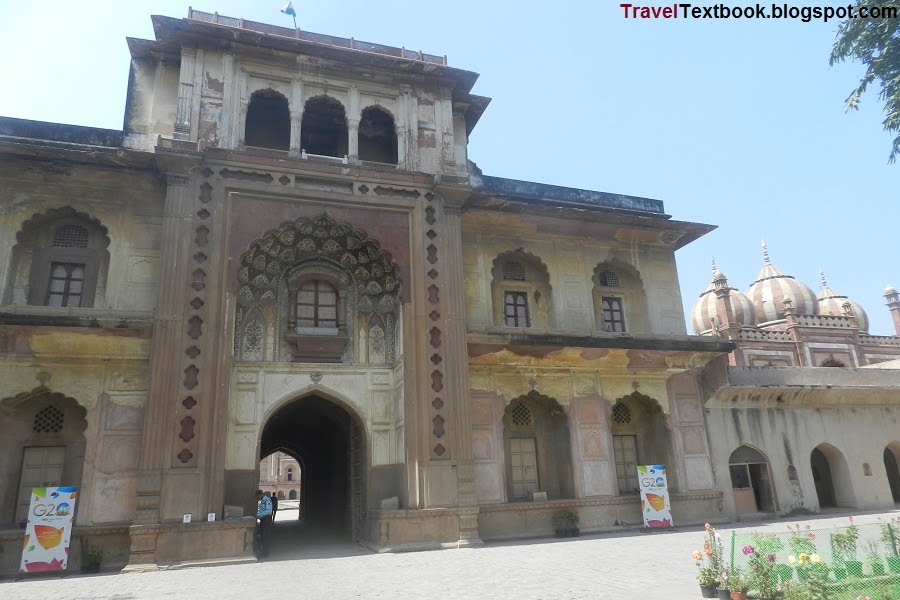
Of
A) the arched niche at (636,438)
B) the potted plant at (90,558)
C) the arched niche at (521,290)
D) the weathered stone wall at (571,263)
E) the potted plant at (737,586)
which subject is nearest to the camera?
the potted plant at (737,586)

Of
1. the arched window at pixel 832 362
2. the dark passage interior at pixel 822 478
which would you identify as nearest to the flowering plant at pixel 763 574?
the dark passage interior at pixel 822 478

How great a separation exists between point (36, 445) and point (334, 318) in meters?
6.77

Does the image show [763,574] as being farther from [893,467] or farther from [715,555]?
[893,467]

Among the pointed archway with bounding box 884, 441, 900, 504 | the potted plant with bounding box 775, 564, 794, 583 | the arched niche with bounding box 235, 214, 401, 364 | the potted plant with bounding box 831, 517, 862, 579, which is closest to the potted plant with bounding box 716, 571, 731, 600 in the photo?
the potted plant with bounding box 775, 564, 794, 583

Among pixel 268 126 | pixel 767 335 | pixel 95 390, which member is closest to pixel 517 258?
pixel 268 126

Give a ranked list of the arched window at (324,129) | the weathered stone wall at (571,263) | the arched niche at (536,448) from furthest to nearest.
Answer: the weathered stone wall at (571,263) → the arched window at (324,129) → the arched niche at (536,448)

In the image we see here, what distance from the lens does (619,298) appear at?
61.7 ft

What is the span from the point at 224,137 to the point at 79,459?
769cm

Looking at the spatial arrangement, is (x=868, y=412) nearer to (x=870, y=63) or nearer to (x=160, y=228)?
(x=870, y=63)

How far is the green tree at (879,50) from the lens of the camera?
1373cm

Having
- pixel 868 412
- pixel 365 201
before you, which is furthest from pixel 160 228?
pixel 868 412

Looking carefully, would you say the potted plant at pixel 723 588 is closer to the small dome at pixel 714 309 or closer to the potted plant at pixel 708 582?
the potted plant at pixel 708 582

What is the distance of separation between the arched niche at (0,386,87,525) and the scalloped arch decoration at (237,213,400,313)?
4345 mm

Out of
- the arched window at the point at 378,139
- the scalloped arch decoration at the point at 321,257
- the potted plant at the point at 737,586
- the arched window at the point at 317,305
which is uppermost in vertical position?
the arched window at the point at 378,139
